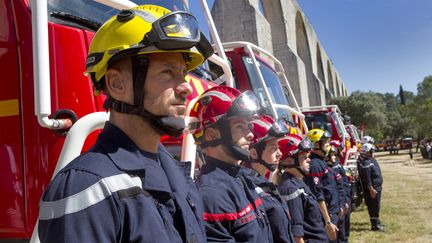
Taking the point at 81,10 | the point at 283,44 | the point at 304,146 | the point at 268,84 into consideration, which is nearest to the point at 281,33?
the point at 283,44

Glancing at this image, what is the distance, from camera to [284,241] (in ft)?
10.7

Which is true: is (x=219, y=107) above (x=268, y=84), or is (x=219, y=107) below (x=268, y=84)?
below

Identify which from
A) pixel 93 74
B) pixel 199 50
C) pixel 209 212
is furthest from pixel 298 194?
pixel 93 74

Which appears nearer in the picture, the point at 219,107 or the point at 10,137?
the point at 10,137

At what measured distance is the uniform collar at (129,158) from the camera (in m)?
1.44

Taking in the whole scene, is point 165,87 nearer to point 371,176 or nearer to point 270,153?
point 270,153

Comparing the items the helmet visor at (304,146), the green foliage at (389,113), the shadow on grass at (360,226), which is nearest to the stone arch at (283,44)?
the shadow on grass at (360,226)

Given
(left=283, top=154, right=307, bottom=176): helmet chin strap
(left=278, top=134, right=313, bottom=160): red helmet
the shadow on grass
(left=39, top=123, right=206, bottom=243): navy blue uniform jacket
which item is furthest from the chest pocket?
the shadow on grass

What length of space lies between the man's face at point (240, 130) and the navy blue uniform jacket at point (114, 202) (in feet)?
4.33

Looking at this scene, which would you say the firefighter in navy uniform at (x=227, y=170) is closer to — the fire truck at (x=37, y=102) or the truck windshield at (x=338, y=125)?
the fire truck at (x=37, y=102)

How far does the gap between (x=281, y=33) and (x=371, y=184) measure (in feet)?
49.4

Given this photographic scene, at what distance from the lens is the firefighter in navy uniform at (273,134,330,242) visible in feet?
14.6

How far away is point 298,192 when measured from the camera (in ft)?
15.2

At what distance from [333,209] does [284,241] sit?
3983 millimetres
